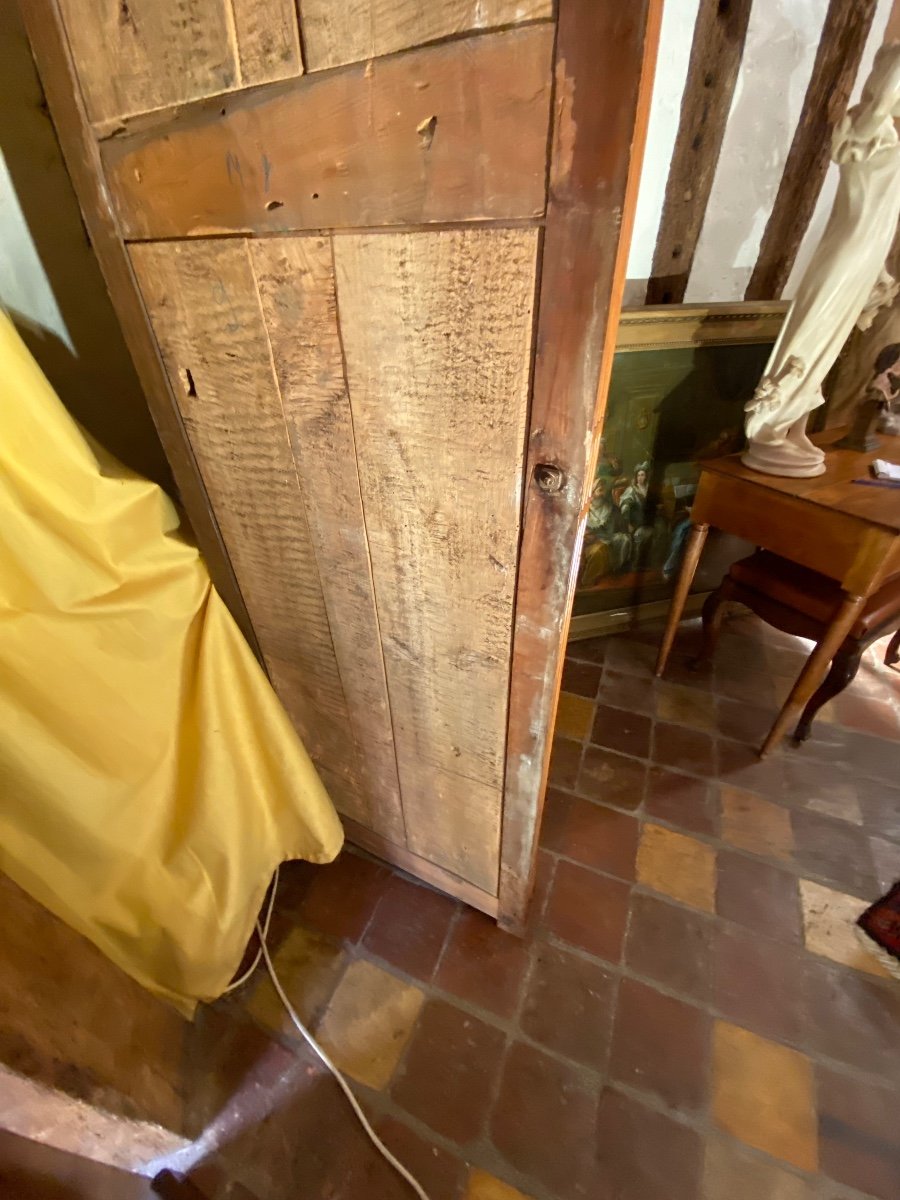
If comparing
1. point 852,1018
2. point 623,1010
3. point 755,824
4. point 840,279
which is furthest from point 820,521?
point 623,1010

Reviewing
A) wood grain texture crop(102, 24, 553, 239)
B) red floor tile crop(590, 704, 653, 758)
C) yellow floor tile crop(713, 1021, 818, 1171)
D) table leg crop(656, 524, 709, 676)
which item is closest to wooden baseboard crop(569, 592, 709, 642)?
table leg crop(656, 524, 709, 676)

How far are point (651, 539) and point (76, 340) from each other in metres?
1.62

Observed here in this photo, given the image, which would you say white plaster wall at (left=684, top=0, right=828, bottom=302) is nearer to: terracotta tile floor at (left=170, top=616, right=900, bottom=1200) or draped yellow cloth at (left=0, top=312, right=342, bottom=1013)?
terracotta tile floor at (left=170, top=616, right=900, bottom=1200)

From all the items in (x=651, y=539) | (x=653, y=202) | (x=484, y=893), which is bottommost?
(x=484, y=893)

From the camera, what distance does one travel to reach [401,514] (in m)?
0.71

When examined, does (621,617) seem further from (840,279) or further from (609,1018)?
(609,1018)

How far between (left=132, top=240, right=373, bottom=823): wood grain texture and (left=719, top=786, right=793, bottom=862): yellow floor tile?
3.28 ft

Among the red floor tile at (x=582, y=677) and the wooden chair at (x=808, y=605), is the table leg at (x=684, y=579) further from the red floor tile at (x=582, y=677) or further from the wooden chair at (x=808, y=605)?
the red floor tile at (x=582, y=677)

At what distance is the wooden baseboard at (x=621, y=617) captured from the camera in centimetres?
194

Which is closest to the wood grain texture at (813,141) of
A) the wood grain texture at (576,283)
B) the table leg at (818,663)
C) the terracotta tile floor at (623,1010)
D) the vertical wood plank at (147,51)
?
the table leg at (818,663)

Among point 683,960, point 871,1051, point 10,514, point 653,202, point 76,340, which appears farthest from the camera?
point 653,202

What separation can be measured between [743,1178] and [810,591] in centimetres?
116

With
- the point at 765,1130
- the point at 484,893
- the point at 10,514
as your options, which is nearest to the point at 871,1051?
the point at 765,1130

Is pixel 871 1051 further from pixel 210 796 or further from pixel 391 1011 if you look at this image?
pixel 210 796
